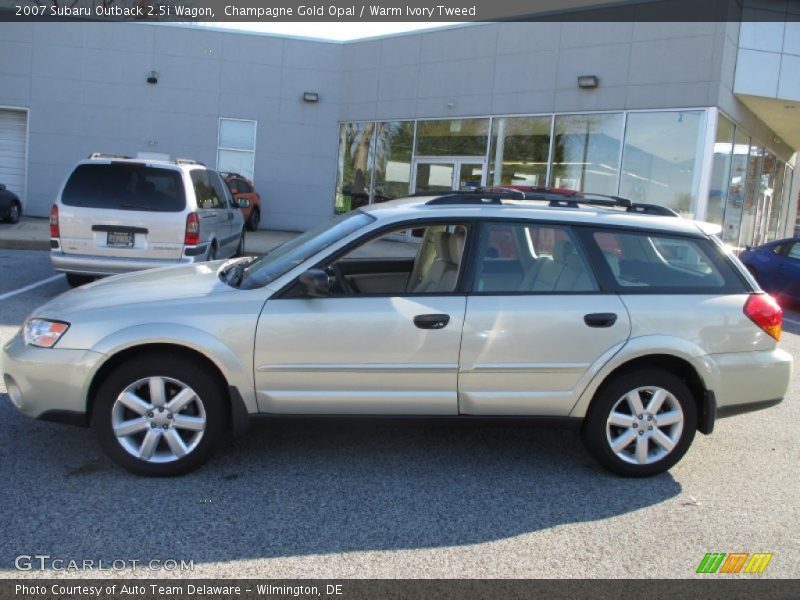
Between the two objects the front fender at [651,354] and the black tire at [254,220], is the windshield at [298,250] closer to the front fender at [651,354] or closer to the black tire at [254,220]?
the front fender at [651,354]

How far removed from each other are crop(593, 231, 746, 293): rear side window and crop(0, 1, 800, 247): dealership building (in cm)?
1090

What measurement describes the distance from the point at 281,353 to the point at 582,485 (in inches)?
77.7

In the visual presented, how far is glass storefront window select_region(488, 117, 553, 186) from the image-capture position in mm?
17312

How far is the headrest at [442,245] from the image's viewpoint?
495 centimetres

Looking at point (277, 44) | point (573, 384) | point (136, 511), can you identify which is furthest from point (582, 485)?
point (277, 44)

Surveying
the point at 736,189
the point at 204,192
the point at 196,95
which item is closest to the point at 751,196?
the point at 736,189

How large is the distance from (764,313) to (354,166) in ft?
58.6

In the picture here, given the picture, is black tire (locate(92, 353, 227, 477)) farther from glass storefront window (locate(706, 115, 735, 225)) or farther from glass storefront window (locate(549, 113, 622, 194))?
glass storefront window (locate(706, 115, 735, 225))

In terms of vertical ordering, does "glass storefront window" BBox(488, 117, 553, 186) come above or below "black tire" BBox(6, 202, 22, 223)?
above

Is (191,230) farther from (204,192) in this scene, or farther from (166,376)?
(166,376)

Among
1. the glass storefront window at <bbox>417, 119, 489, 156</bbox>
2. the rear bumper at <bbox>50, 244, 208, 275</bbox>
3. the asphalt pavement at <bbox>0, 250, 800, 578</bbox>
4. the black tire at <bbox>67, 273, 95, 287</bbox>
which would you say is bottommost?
the asphalt pavement at <bbox>0, 250, 800, 578</bbox>

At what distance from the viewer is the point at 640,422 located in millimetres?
4660

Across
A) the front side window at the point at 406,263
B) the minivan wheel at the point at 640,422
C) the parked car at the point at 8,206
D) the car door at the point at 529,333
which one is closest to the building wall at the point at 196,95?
the parked car at the point at 8,206

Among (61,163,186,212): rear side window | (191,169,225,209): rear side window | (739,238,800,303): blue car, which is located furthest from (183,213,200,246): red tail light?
(739,238,800,303): blue car
